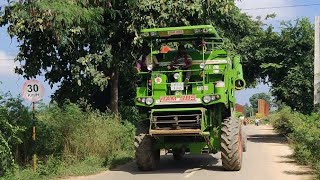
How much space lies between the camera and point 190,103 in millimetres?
12734

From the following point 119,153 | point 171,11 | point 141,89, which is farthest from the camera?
point 171,11

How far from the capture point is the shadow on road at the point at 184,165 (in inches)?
542

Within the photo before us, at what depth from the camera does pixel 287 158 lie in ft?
55.9

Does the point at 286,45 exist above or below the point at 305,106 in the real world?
above

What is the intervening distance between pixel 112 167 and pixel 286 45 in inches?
621

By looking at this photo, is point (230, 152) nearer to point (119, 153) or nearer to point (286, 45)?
point (119, 153)

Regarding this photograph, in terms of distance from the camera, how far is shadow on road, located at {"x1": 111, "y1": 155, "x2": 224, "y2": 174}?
45.1 ft

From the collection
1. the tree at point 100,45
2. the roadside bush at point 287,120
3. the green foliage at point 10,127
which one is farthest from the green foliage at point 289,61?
the green foliage at point 10,127

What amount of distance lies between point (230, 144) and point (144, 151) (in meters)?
2.37

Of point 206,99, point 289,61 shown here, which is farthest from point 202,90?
point 289,61

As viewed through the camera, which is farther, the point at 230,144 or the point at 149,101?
the point at 149,101

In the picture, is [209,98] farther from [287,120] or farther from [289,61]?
[287,120]

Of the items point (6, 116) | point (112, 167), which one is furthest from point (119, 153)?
point (6, 116)

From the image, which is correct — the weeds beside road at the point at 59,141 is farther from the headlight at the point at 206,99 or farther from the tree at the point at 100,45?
the headlight at the point at 206,99
